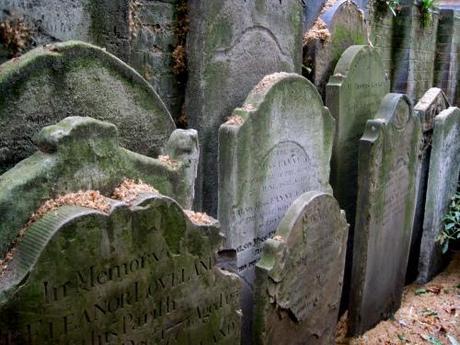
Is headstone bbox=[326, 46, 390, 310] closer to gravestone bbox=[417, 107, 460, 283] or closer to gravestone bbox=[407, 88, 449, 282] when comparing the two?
gravestone bbox=[407, 88, 449, 282]

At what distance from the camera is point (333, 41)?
14.0 feet

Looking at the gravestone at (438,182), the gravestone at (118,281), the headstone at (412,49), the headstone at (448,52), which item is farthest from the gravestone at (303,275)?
the headstone at (448,52)

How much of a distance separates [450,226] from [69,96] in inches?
157

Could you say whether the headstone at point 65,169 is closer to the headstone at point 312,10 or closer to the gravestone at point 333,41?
the gravestone at point 333,41

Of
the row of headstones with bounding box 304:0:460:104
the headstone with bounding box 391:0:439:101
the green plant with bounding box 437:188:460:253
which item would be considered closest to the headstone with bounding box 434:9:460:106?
the row of headstones with bounding box 304:0:460:104

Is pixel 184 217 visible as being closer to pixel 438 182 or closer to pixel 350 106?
pixel 350 106

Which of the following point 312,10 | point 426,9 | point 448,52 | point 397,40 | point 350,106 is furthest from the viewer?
point 448,52

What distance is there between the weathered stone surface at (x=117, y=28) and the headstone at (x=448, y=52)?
5.53 m

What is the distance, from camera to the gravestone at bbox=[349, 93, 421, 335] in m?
3.66

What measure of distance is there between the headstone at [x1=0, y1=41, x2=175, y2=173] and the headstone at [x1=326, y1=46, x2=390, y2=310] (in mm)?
1975

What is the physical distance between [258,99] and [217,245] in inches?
39.5

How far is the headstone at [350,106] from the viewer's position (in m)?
3.99

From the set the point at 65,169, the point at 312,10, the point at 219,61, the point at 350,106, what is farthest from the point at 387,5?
the point at 65,169

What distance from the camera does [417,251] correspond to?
16.4ft
